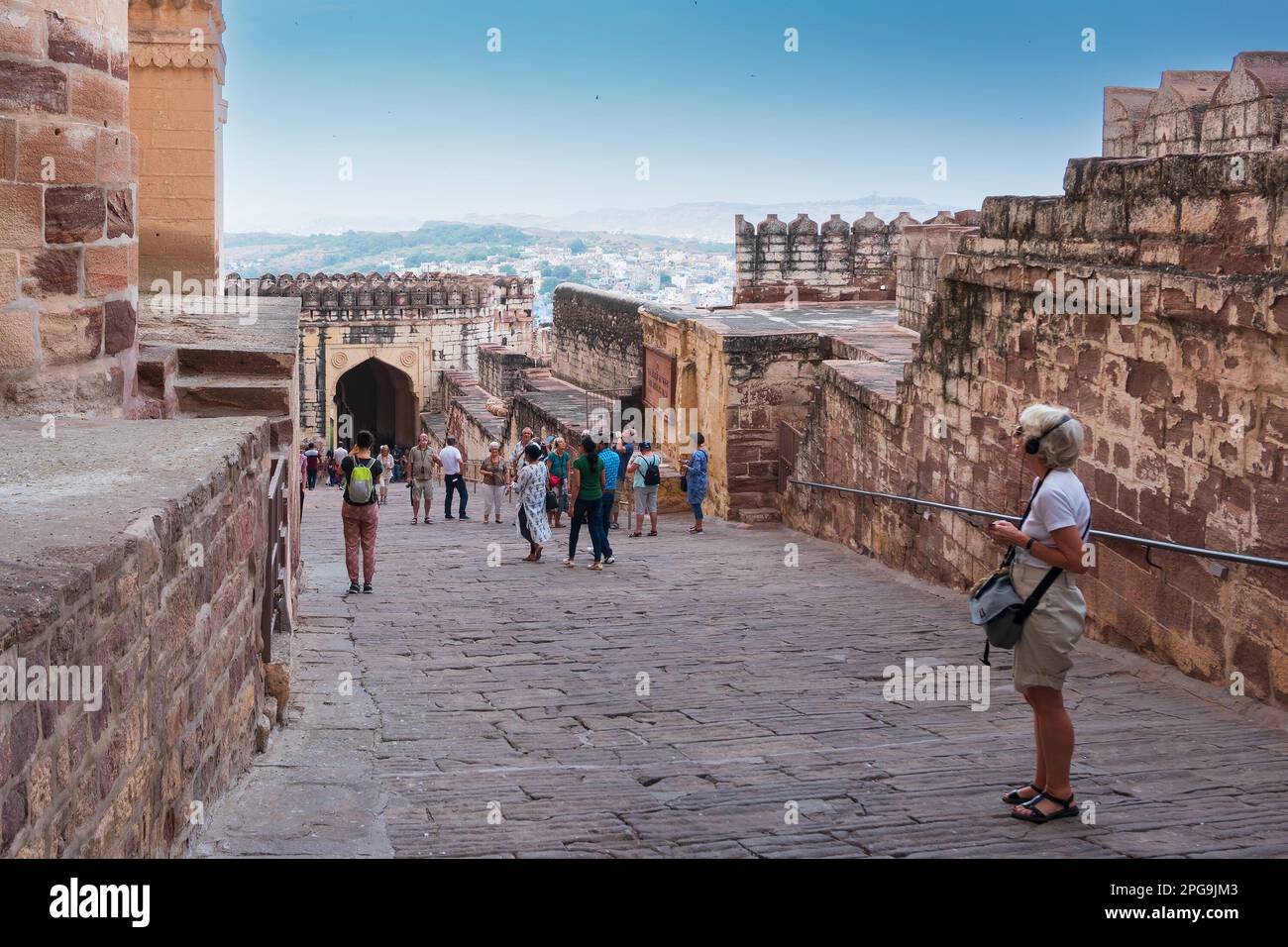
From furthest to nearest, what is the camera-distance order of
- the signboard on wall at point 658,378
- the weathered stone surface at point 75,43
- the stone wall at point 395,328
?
the stone wall at point 395,328 → the signboard on wall at point 658,378 → the weathered stone surface at point 75,43

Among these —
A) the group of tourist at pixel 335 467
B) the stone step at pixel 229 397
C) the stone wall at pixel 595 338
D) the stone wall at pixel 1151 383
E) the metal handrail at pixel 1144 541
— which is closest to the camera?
the metal handrail at pixel 1144 541

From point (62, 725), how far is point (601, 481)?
30.4ft

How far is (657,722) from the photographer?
6.12 m

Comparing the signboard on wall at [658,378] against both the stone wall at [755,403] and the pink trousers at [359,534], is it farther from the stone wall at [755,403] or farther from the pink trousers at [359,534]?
the pink trousers at [359,534]

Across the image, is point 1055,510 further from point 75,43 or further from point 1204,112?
point 1204,112

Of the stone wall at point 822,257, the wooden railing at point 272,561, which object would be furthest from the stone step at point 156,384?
the stone wall at point 822,257

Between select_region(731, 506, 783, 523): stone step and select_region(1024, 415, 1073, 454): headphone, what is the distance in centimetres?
1113

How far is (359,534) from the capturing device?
991cm

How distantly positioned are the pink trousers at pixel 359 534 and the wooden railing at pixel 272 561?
2.83 m

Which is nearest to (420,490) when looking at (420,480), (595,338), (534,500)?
(420,480)

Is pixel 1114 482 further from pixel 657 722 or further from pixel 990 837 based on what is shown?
pixel 990 837

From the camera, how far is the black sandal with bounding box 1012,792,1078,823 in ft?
14.7

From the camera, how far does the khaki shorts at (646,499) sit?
14781mm

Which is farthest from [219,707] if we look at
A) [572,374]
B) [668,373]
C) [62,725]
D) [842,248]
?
[572,374]
